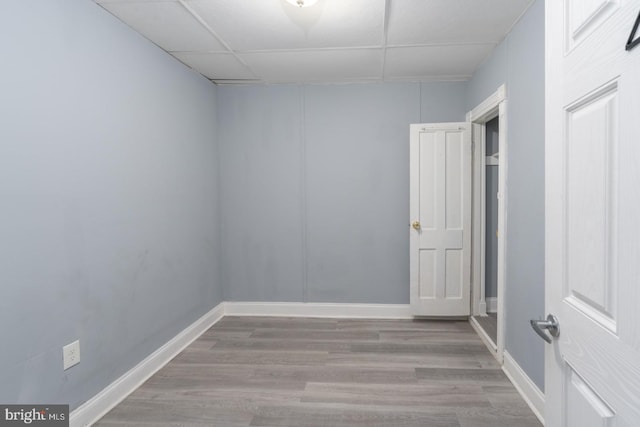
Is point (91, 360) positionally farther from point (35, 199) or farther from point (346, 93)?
point (346, 93)

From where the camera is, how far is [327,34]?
2607 millimetres

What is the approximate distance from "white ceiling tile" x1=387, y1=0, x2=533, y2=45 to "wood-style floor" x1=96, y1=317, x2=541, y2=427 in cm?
246

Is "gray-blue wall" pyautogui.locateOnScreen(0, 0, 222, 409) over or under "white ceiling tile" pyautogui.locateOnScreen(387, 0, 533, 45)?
under

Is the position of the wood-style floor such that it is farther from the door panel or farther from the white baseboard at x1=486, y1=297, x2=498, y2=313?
the door panel

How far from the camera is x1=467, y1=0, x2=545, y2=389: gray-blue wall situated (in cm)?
208

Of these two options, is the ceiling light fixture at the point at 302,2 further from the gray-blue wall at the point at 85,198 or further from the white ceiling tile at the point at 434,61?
the gray-blue wall at the point at 85,198

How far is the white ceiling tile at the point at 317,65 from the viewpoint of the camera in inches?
117

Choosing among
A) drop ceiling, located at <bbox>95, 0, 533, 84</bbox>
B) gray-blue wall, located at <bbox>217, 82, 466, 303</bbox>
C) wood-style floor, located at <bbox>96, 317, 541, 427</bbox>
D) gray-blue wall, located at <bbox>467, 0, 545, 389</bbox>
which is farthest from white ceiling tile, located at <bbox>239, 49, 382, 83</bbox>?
wood-style floor, located at <bbox>96, 317, 541, 427</bbox>

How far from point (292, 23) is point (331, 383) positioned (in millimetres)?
2493

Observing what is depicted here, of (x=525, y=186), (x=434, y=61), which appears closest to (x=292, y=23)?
(x=434, y=61)

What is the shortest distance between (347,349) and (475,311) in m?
1.44

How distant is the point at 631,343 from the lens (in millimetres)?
667

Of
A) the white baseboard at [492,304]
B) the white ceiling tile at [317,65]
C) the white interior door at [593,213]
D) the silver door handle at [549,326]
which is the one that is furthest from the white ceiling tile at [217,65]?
the white baseboard at [492,304]

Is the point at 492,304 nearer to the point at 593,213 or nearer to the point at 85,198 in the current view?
the point at 593,213
